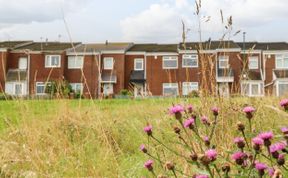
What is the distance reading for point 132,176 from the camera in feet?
9.29

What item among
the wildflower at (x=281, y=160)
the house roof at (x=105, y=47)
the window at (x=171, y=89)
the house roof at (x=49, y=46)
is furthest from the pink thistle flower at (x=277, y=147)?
the house roof at (x=49, y=46)

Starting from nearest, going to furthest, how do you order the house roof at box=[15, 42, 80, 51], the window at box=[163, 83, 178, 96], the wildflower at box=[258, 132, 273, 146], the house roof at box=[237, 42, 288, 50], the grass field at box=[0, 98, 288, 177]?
1. the wildflower at box=[258, 132, 273, 146]
2. the grass field at box=[0, 98, 288, 177]
3. the window at box=[163, 83, 178, 96]
4. the house roof at box=[237, 42, 288, 50]
5. the house roof at box=[15, 42, 80, 51]

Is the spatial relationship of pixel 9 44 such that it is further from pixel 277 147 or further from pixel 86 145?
pixel 277 147

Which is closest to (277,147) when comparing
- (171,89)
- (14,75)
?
(171,89)

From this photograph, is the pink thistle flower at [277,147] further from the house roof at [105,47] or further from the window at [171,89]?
the house roof at [105,47]

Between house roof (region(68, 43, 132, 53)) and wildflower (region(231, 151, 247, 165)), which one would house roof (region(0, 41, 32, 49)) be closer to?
house roof (region(68, 43, 132, 53))

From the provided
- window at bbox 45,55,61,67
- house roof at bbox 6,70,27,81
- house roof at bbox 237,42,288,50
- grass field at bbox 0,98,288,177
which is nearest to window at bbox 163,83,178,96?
grass field at bbox 0,98,288,177

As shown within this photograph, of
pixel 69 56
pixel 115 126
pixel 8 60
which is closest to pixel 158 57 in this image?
pixel 69 56

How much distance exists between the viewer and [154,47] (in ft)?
130

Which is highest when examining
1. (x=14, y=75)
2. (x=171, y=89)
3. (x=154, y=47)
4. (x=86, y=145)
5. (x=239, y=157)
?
(x=154, y=47)

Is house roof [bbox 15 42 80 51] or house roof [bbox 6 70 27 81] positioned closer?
house roof [bbox 6 70 27 81]

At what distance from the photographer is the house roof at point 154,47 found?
38.3 m

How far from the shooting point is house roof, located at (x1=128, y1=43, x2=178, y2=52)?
38334 mm

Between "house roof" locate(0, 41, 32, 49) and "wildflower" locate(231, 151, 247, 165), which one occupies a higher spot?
"house roof" locate(0, 41, 32, 49)
